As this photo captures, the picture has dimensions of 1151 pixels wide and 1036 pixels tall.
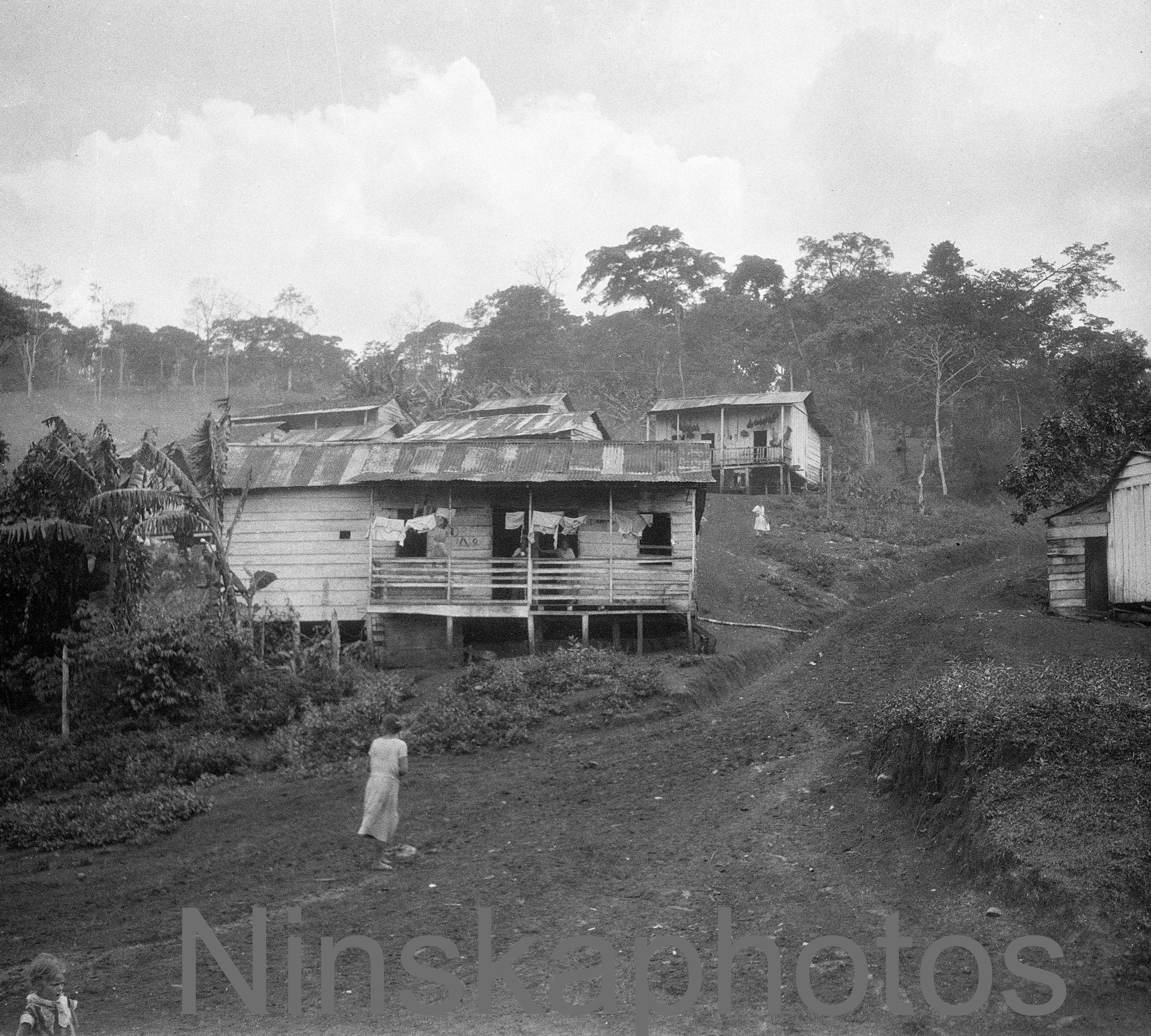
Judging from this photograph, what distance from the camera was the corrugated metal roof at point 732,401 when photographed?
41.1 m

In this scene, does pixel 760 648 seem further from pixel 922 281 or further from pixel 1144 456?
pixel 922 281

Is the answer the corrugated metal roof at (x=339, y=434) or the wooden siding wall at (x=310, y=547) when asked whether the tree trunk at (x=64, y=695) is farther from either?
the corrugated metal roof at (x=339, y=434)

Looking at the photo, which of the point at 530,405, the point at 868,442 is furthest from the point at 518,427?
the point at 868,442

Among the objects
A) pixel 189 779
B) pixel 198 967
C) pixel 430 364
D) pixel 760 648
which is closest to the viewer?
pixel 198 967

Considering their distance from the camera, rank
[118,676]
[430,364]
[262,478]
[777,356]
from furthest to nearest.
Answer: [430,364] → [777,356] → [262,478] → [118,676]

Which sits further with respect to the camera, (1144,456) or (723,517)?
(723,517)

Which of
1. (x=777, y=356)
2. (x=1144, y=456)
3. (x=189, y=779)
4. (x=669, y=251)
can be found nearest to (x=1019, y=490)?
(x=1144, y=456)

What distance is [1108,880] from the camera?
715 cm

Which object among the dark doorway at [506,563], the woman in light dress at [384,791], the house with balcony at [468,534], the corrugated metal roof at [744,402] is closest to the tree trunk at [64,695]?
the house with balcony at [468,534]

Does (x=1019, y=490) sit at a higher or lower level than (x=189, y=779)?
higher

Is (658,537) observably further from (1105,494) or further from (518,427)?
(518,427)

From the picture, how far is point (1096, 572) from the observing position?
20.6 meters

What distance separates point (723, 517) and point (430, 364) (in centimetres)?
4584

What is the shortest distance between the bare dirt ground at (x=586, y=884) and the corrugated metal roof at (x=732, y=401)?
25.0 metres
